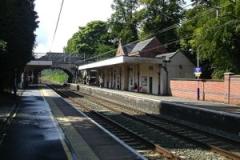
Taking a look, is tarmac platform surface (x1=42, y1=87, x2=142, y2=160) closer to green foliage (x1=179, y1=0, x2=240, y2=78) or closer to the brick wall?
the brick wall

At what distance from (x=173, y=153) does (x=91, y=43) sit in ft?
381

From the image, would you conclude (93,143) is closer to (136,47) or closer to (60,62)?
(136,47)

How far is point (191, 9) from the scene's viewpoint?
56.3 meters

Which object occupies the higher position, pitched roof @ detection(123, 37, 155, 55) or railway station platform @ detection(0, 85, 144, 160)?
pitched roof @ detection(123, 37, 155, 55)

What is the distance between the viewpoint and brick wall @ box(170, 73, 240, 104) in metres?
35.9

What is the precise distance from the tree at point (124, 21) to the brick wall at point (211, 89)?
3589 cm

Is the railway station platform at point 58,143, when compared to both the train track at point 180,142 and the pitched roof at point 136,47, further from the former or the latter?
the pitched roof at point 136,47

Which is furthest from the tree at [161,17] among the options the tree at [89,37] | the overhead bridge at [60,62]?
the tree at [89,37]

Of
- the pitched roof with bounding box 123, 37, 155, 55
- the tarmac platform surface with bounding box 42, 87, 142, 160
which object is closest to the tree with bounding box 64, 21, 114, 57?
the pitched roof with bounding box 123, 37, 155, 55

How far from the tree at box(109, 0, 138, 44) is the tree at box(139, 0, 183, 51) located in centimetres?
899

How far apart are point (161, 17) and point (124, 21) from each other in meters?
17.3

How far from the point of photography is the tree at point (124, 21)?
84438mm

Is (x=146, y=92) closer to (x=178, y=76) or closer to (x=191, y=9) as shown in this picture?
(x=178, y=76)

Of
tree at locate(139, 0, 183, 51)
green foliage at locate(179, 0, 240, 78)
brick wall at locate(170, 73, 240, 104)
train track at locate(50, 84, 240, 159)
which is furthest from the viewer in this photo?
tree at locate(139, 0, 183, 51)
